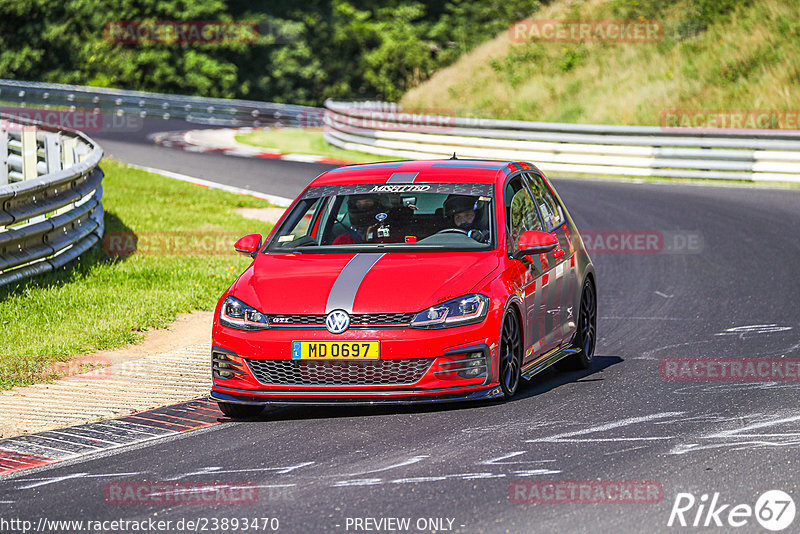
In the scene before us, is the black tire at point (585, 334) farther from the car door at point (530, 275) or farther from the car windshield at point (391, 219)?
the car windshield at point (391, 219)

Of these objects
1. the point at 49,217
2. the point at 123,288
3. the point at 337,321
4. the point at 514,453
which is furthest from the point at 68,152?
the point at 514,453

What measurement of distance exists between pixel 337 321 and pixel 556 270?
2.23 metres

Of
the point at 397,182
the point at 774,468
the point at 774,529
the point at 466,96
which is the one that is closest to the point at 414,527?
the point at 774,529

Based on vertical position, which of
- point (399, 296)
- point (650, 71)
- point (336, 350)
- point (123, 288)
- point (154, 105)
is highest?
point (399, 296)

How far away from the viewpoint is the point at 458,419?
25.6 ft

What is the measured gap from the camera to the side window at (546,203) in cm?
972

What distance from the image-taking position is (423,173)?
30.8 ft

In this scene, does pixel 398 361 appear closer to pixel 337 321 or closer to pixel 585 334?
pixel 337 321

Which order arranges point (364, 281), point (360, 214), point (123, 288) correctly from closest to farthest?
1. point (364, 281)
2. point (360, 214)
3. point (123, 288)

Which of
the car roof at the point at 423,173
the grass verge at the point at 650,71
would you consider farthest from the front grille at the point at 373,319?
the grass verge at the point at 650,71

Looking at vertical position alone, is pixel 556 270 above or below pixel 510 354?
above

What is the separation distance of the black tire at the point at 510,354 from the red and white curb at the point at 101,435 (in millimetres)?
1860

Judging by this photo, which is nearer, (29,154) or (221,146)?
(29,154)

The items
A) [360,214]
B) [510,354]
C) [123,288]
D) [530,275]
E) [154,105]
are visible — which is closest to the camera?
[510,354]
